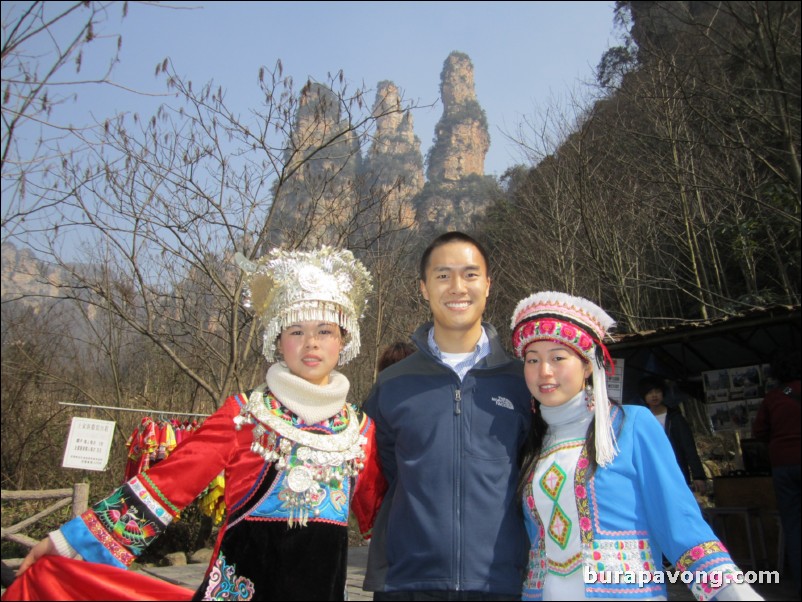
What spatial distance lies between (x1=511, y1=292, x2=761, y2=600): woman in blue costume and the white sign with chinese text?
4.04 m

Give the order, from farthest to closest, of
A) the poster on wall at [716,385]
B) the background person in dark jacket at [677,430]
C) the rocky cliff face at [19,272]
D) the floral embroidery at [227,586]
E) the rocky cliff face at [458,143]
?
1. the rocky cliff face at [458,143]
2. the poster on wall at [716,385]
3. the background person in dark jacket at [677,430]
4. the rocky cliff face at [19,272]
5. the floral embroidery at [227,586]

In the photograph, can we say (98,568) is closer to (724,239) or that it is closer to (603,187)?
(603,187)

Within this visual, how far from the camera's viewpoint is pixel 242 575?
229cm

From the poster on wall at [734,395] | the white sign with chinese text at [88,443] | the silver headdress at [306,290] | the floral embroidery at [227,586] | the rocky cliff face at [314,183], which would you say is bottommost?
the floral embroidery at [227,586]

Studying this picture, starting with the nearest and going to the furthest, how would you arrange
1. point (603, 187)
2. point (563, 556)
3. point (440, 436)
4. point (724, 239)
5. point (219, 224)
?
point (563, 556)
point (440, 436)
point (219, 224)
point (603, 187)
point (724, 239)

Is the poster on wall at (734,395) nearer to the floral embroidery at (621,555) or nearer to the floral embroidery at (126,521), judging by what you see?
the floral embroidery at (621,555)

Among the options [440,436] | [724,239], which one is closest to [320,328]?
[440,436]

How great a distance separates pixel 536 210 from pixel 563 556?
1037 centimetres

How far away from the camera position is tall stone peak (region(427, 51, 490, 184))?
87250mm

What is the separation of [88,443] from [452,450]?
158 inches

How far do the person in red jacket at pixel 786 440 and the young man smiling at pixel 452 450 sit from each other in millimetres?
3828

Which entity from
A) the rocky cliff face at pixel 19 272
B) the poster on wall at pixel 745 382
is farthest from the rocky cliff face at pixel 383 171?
the poster on wall at pixel 745 382

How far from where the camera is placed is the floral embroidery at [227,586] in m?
2.26

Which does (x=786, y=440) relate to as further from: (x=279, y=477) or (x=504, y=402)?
(x=279, y=477)
